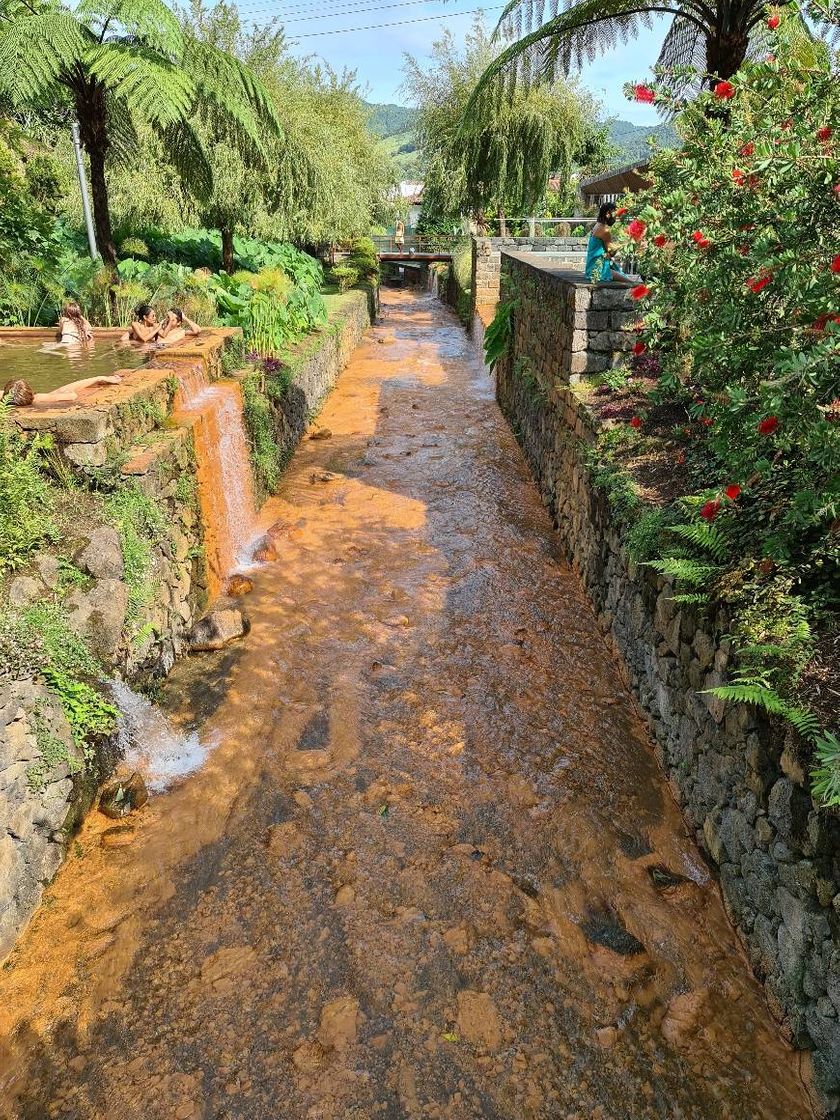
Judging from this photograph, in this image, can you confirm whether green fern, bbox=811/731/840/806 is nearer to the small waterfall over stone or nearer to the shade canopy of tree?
the small waterfall over stone

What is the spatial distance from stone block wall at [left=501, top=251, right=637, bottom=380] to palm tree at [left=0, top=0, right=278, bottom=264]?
15.7 ft

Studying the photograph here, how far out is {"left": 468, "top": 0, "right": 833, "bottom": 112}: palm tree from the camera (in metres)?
6.65

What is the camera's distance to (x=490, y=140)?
73.6ft

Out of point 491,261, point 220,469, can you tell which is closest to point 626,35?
point 220,469

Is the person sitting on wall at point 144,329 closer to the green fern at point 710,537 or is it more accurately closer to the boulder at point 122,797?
the boulder at point 122,797

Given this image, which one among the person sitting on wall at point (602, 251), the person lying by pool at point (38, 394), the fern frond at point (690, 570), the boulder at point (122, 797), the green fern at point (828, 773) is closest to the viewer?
the green fern at point (828, 773)

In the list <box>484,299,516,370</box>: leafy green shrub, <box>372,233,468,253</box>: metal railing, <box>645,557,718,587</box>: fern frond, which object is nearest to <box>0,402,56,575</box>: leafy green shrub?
<box>645,557,718,587</box>: fern frond

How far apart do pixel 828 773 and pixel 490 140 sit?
79.7 feet

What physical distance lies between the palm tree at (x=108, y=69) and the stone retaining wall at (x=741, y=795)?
22.8 ft

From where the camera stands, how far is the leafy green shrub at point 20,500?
4.24m

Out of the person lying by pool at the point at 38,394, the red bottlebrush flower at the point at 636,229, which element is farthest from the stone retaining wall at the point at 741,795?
the person lying by pool at the point at 38,394

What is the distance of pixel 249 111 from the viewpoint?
34.9 ft

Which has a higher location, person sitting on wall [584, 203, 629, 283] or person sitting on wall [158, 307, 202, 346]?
person sitting on wall [584, 203, 629, 283]

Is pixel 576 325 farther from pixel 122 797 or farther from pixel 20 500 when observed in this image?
pixel 122 797
